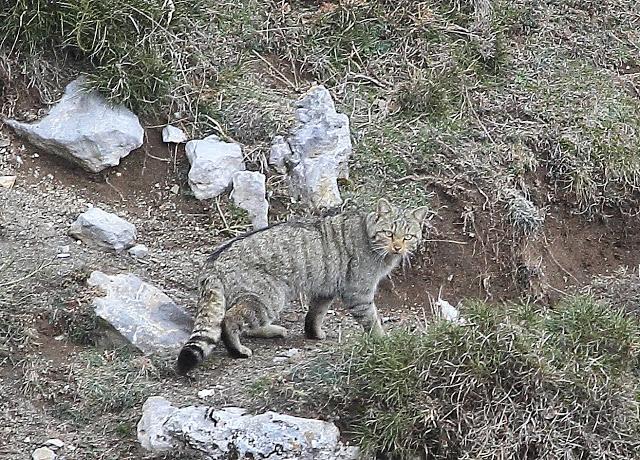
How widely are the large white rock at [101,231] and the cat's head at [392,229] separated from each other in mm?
1402

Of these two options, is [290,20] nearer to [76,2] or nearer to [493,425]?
[76,2]

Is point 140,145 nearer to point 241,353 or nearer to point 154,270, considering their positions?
point 154,270

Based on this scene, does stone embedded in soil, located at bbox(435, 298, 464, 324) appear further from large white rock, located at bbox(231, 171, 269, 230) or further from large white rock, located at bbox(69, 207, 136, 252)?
large white rock, located at bbox(69, 207, 136, 252)

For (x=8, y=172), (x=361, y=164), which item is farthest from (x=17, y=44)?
(x=361, y=164)

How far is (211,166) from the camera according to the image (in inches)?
245

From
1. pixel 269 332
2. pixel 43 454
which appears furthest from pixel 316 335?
pixel 43 454

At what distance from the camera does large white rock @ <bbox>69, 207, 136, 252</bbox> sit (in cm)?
566

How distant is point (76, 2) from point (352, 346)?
119 inches

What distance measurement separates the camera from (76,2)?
20.3 ft

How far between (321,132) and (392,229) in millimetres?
1255

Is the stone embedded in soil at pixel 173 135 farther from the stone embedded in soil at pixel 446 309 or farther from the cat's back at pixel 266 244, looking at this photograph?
the stone embedded in soil at pixel 446 309

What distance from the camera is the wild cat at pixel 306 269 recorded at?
5.12 m

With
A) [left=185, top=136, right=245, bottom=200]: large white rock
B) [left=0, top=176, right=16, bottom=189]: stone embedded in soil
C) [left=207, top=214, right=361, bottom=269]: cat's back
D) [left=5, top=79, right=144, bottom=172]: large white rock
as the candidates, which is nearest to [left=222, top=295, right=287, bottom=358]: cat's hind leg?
[left=207, top=214, right=361, bottom=269]: cat's back

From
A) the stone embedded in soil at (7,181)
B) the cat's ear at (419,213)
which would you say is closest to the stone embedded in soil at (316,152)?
the cat's ear at (419,213)
